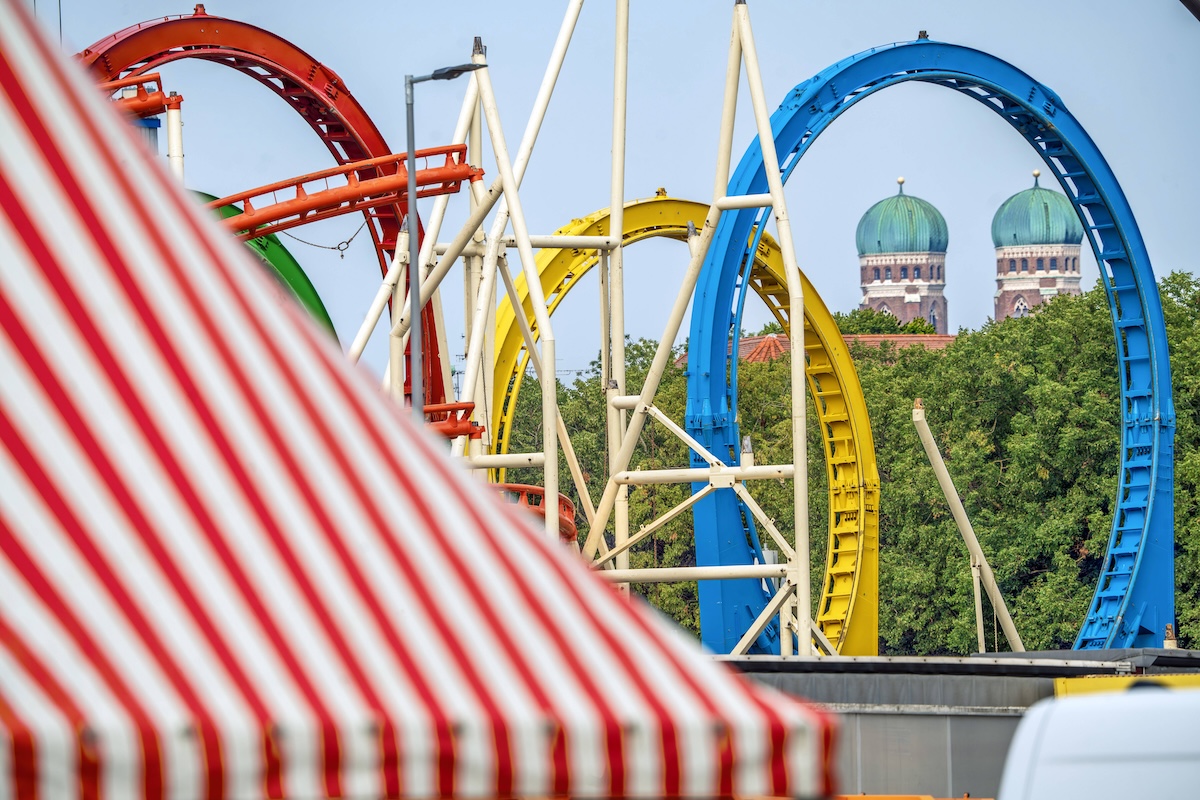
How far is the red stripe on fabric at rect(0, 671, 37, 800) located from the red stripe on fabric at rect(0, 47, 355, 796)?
0.52 m

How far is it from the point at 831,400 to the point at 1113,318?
4.70 metres

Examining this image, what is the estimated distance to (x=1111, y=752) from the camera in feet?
15.9

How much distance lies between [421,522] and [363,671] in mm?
429

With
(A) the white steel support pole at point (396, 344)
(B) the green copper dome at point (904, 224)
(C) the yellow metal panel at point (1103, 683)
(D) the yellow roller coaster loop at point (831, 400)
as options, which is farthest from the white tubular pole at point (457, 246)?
(B) the green copper dome at point (904, 224)

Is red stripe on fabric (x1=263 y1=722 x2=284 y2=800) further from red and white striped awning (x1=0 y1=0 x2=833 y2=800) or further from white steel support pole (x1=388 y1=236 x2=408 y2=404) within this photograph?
white steel support pole (x1=388 y1=236 x2=408 y2=404)

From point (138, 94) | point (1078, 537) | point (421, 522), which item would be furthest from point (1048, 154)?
point (421, 522)

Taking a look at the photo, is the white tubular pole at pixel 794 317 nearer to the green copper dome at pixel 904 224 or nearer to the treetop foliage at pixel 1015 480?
the treetop foliage at pixel 1015 480

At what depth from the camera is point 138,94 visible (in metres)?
15.4

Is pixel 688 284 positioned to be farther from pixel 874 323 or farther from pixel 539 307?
pixel 874 323

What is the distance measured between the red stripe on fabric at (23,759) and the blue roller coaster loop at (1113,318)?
721 inches

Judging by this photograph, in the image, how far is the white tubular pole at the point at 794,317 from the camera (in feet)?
52.1

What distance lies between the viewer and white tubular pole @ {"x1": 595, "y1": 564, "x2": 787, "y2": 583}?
1678 cm

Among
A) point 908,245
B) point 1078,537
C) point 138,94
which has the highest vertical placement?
point 908,245

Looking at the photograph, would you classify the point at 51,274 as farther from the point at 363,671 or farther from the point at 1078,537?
the point at 1078,537
